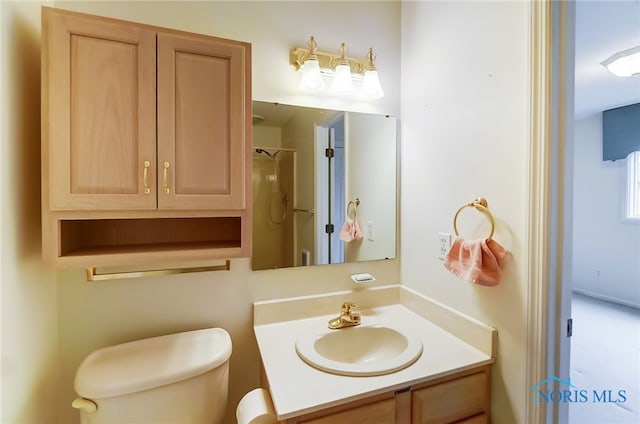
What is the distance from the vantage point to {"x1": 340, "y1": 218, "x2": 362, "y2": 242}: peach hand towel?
4.80ft

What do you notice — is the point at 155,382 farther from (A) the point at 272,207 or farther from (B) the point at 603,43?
(B) the point at 603,43

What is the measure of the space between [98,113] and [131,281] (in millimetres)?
655

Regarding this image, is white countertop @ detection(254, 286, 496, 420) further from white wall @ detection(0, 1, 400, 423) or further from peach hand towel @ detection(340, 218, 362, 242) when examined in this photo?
peach hand towel @ detection(340, 218, 362, 242)

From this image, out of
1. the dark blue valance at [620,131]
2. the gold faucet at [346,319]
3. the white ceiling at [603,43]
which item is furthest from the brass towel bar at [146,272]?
the dark blue valance at [620,131]

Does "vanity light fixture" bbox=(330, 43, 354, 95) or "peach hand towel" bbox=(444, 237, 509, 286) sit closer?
"peach hand towel" bbox=(444, 237, 509, 286)

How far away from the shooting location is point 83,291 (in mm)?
1110

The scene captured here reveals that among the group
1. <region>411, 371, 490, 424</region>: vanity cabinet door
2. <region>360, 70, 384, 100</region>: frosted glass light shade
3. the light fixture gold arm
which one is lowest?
<region>411, 371, 490, 424</region>: vanity cabinet door

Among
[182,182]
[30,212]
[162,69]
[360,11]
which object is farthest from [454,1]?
[30,212]

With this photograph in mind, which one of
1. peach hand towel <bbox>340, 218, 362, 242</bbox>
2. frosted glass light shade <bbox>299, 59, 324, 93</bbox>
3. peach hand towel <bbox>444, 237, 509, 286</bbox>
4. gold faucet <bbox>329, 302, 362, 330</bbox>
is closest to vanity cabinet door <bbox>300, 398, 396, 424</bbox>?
gold faucet <bbox>329, 302, 362, 330</bbox>

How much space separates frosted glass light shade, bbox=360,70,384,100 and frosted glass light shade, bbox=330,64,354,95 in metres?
0.08

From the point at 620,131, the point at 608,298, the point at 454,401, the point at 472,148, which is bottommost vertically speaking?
the point at 608,298

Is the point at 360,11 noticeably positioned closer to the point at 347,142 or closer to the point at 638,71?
the point at 347,142

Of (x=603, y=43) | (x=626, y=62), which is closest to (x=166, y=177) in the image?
(x=603, y=43)

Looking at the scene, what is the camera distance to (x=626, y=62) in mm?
2088
